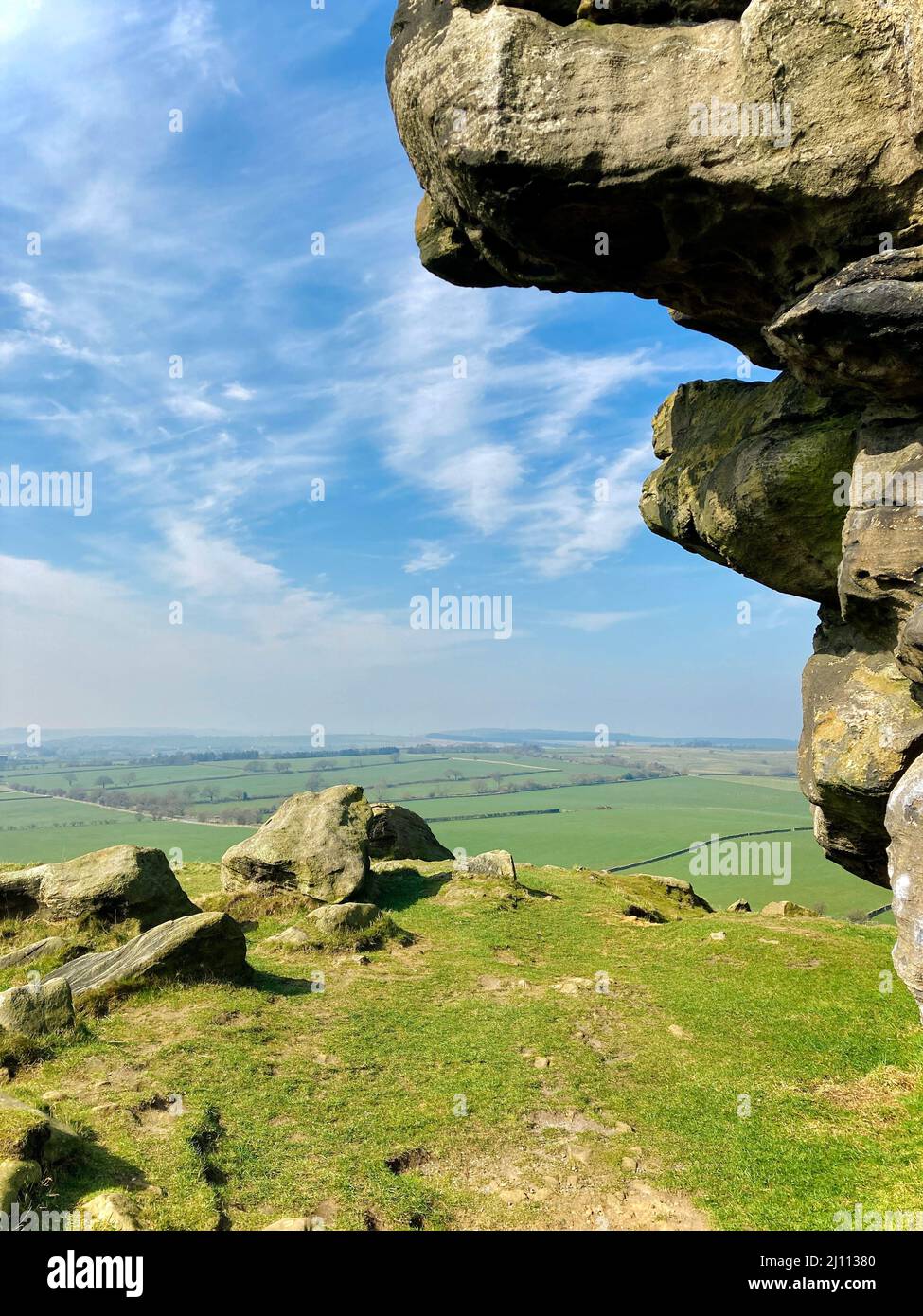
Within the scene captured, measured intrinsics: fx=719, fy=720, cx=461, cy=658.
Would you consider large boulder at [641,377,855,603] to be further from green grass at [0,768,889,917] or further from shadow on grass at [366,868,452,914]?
green grass at [0,768,889,917]

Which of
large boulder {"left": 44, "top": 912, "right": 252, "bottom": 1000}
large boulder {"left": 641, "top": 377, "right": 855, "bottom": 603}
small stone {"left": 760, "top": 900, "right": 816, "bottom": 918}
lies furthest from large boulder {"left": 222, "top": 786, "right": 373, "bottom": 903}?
large boulder {"left": 641, "top": 377, "right": 855, "bottom": 603}

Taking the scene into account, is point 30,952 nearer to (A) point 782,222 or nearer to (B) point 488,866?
(B) point 488,866

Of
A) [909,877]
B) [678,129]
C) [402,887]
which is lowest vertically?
[402,887]

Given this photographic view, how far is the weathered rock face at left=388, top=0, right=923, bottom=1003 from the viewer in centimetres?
1114

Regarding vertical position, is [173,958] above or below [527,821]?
above

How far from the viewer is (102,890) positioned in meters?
19.8

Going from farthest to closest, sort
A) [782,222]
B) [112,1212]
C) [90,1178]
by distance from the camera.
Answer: [782,222]
[90,1178]
[112,1212]

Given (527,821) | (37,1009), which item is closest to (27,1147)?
(37,1009)

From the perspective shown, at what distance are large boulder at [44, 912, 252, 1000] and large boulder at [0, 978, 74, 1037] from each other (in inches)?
59.6

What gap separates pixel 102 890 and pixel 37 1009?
24.6 ft

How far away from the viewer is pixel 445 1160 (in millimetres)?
10156

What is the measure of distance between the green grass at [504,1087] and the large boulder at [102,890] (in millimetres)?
3635
